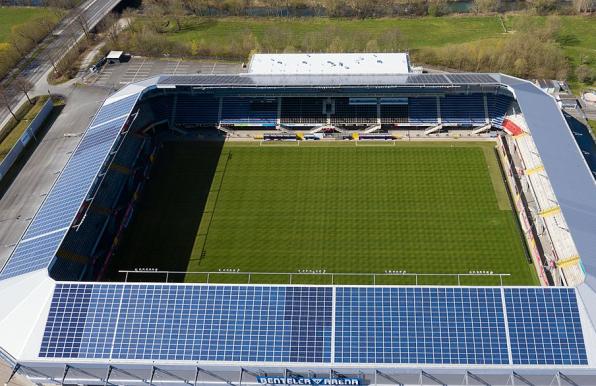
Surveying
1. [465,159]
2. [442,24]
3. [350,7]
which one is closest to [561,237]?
[465,159]

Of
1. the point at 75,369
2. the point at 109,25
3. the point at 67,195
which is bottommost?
the point at 75,369

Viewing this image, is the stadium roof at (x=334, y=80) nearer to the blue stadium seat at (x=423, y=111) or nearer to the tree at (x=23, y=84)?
the blue stadium seat at (x=423, y=111)

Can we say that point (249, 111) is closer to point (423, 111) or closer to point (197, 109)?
point (197, 109)

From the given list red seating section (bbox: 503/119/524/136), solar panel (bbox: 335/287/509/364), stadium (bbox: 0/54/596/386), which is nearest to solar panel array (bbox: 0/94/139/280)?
stadium (bbox: 0/54/596/386)

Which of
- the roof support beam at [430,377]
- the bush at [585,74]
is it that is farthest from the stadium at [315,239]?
the bush at [585,74]

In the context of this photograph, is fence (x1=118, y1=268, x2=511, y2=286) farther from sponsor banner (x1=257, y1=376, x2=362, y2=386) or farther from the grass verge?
the grass verge

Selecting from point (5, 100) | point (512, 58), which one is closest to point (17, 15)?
point (5, 100)
